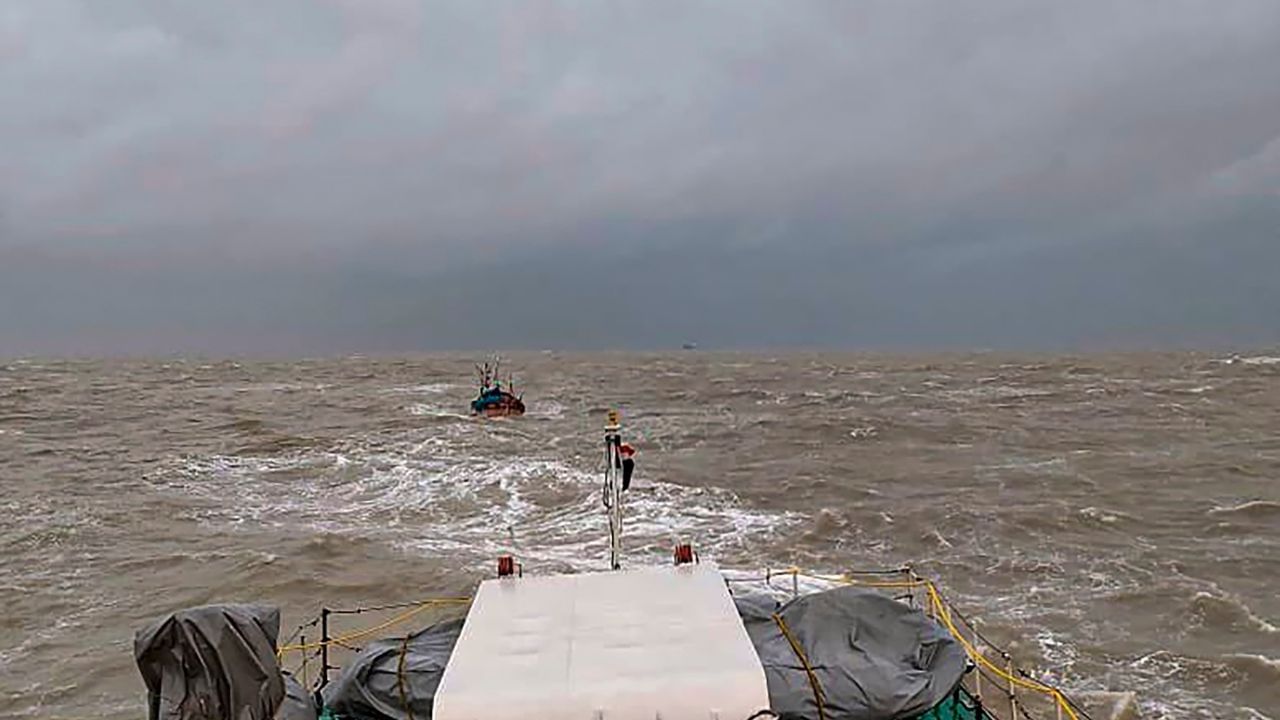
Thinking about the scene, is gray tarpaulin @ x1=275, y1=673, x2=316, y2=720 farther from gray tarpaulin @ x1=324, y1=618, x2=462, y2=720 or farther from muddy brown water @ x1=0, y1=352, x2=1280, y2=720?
muddy brown water @ x1=0, y1=352, x2=1280, y2=720

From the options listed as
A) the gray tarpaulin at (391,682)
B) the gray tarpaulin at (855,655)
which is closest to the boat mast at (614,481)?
the gray tarpaulin at (855,655)

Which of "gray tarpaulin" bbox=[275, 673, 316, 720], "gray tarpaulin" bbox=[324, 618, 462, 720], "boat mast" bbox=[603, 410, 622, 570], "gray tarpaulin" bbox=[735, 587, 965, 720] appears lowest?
"gray tarpaulin" bbox=[275, 673, 316, 720]

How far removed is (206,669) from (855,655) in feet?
16.0

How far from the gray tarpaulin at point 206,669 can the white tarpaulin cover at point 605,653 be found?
1447 millimetres

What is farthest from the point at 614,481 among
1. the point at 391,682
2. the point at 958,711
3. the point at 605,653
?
the point at 958,711

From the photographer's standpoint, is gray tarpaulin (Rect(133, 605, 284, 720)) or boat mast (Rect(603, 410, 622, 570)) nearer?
gray tarpaulin (Rect(133, 605, 284, 720))

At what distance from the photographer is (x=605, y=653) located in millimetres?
6758

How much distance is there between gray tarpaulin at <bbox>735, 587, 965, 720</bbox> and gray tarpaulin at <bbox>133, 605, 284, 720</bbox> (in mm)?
3745

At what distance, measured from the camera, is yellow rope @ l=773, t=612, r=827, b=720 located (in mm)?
6477

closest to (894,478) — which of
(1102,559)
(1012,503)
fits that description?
(1012,503)

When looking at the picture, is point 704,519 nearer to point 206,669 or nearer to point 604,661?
point 604,661

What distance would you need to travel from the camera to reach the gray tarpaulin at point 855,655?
658 cm

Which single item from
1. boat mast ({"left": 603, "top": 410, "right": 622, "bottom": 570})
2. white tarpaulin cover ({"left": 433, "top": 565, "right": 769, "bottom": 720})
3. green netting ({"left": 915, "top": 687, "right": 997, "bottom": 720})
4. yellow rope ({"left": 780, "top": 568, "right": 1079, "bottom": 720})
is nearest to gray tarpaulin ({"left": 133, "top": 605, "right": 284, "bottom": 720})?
white tarpaulin cover ({"left": 433, "top": 565, "right": 769, "bottom": 720})

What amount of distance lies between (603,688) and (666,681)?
0.44 m
